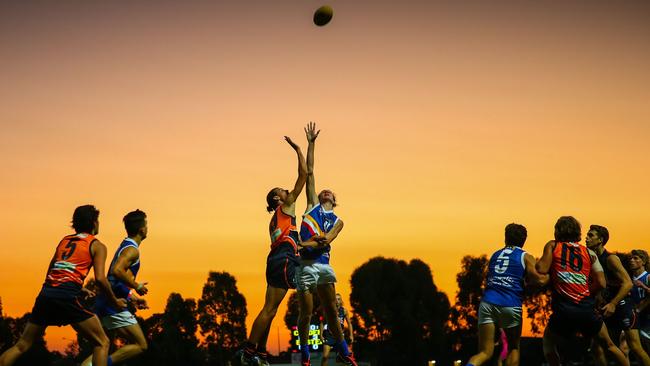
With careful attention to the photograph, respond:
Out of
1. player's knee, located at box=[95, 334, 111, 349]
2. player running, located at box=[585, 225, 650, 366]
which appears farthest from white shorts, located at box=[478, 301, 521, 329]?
player's knee, located at box=[95, 334, 111, 349]

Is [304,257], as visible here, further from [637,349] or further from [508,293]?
[637,349]

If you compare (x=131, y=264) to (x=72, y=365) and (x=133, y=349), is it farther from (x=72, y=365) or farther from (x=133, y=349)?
(x=72, y=365)

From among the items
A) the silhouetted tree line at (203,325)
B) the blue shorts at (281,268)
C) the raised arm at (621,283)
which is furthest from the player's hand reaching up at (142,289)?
the silhouetted tree line at (203,325)

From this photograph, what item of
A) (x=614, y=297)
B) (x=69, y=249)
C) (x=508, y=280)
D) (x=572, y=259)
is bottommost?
(x=614, y=297)

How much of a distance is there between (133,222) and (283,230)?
116 inches

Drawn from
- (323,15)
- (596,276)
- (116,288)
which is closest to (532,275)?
(596,276)

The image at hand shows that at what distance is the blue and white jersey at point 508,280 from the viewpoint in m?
12.8

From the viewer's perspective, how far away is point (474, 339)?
11750 cm

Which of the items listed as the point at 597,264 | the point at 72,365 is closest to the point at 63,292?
the point at 597,264

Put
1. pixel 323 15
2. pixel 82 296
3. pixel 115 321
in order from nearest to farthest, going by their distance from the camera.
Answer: pixel 82 296
pixel 115 321
pixel 323 15

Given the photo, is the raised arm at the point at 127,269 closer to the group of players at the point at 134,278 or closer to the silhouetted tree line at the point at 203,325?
the group of players at the point at 134,278

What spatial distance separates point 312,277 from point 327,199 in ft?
5.42

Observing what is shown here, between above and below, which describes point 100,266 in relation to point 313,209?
below

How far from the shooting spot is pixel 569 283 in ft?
41.3
